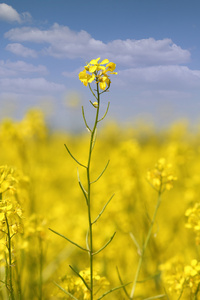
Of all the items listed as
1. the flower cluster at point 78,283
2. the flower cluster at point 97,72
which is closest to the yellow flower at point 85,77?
the flower cluster at point 97,72

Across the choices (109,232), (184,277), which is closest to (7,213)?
(184,277)

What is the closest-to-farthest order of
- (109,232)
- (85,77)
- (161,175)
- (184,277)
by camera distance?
(85,77) → (184,277) → (161,175) → (109,232)

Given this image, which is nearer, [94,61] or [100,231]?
[94,61]

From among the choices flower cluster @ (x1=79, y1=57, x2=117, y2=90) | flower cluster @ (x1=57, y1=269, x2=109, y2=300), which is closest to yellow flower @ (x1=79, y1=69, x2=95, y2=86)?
flower cluster @ (x1=79, y1=57, x2=117, y2=90)

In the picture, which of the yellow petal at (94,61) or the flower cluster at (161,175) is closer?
the yellow petal at (94,61)

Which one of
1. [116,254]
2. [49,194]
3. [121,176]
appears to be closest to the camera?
[116,254]

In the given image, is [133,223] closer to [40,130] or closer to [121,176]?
[121,176]

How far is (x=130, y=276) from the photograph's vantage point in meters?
3.28

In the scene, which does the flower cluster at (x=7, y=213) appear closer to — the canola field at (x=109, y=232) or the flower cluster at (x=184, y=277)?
the canola field at (x=109, y=232)

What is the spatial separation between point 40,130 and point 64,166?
338cm

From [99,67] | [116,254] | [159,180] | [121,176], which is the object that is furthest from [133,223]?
[99,67]

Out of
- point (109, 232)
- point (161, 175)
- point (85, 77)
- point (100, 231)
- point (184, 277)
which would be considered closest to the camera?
point (85, 77)

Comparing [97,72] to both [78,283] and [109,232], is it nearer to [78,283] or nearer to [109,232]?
[78,283]

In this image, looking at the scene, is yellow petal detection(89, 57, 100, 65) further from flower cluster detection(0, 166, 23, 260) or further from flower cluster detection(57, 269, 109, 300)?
flower cluster detection(57, 269, 109, 300)
